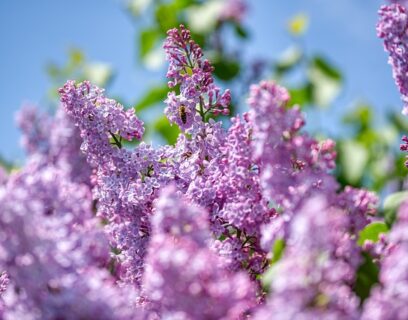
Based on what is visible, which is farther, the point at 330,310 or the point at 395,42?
Answer: the point at 395,42

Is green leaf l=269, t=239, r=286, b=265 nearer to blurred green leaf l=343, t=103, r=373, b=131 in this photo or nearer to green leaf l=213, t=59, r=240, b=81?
green leaf l=213, t=59, r=240, b=81

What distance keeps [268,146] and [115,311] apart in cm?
32

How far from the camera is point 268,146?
3.23 ft

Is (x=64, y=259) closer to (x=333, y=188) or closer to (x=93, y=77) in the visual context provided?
(x=333, y=188)

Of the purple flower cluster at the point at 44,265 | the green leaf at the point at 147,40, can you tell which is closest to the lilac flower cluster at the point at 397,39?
the purple flower cluster at the point at 44,265

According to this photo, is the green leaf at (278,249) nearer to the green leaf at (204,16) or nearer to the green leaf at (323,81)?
the green leaf at (323,81)

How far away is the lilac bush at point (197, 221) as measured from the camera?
0.77 meters

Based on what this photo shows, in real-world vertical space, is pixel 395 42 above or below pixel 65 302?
above

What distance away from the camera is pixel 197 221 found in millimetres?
902

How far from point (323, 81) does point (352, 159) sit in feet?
2.80

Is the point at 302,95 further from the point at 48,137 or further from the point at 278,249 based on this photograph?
the point at 278,249

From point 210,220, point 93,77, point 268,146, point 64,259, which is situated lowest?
point 64,259

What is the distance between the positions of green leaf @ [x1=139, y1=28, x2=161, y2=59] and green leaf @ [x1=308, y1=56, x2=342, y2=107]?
1.00 meters

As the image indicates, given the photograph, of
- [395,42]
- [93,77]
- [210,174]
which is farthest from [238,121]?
[93,77]
